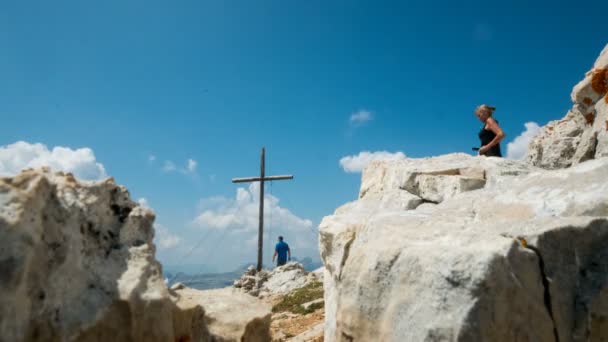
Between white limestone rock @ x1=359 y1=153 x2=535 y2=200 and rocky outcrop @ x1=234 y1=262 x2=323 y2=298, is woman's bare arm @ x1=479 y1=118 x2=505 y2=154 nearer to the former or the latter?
white limestone rock @ x1=359 y1=153 x2=535 y2=200

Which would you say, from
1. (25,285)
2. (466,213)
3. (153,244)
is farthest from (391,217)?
(25,285)

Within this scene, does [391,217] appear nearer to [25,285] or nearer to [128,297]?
[128,297]

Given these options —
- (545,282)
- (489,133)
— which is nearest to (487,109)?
(489,133)

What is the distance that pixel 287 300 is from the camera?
1930cm

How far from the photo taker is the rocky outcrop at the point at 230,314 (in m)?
5.76

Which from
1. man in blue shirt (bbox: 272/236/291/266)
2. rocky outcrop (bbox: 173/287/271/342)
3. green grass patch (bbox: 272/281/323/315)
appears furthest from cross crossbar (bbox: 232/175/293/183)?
rocky outcrop (bbox: 173/287/271/342)

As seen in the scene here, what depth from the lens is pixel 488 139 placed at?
11.1 metres

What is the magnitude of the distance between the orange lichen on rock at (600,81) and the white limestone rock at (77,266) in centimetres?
1067

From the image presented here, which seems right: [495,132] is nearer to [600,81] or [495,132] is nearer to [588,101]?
[588,101]

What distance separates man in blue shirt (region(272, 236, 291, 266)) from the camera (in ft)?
104

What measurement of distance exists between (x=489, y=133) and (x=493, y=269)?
808cm

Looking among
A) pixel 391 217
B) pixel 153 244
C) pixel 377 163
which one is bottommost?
pixel 153 244

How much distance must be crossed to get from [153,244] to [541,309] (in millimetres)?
4397

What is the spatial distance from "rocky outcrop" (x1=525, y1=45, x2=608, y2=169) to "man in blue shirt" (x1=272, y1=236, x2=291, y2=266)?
22.4 metres
